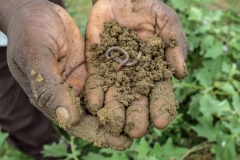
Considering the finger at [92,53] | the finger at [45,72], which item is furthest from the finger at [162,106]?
the finger at [45,72]

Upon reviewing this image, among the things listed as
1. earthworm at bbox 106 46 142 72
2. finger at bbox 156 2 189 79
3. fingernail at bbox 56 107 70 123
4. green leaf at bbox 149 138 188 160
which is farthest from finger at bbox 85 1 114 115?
green leaf at bbox 149 138 188 160

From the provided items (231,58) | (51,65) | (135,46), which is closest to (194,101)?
(231,58)

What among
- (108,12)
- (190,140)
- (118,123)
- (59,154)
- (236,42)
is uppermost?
(108,12)

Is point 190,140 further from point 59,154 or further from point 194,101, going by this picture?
point 59,154

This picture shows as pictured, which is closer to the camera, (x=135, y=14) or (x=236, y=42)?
(x=135, y=14)

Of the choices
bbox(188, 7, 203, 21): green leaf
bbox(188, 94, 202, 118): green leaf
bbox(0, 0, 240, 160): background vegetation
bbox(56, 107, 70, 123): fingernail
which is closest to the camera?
bbox(56, 107, 70, 123): fingernail

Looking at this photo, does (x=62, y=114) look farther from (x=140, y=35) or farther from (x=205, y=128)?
(x=205, y=128)

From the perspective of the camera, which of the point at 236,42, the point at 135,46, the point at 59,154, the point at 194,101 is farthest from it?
the point at 236,42

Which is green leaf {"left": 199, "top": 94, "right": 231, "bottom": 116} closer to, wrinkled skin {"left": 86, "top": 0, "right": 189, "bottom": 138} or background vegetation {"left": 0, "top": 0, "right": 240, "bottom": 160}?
background vegetation {"left": 0, "top": 0, "right": 240, "bottom": 160}
